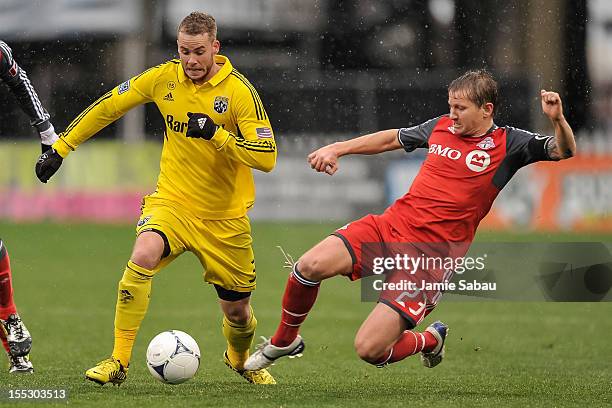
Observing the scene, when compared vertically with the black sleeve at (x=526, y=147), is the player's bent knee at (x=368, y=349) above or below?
below

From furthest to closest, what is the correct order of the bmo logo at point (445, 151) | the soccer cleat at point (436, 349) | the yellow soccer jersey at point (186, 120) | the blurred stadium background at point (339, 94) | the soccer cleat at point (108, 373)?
the blurred stadium background at point (339, 94) < the soccer cleat at point (436, 349) < the yellow soccer jersey at point (186, 120) < the bmo logo at point (445, 151) < the soccer cleat at point (108, 373)

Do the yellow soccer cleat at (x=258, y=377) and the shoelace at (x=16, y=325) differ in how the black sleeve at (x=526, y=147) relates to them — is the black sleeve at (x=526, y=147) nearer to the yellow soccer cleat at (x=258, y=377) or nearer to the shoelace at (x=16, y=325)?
the yellow soccer cleat at (x=258, y=377)

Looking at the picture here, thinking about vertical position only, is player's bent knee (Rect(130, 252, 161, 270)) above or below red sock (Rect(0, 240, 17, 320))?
above

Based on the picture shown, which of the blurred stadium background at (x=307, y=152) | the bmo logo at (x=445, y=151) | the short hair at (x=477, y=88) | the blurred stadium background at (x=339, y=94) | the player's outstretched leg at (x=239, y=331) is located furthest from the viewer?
the blurred stadium background at (x=339, y=94)

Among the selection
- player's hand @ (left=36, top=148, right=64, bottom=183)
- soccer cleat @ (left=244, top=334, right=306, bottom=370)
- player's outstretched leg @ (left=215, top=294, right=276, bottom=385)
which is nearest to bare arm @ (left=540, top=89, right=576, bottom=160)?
soccer cleat @ (left=244, top=334, right=306, bottom=370)

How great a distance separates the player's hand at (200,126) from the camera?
685 cm

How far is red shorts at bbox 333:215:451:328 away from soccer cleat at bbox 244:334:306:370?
0.58 metres

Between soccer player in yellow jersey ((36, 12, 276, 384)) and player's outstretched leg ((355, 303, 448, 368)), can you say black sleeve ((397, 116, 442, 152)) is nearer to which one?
soccer player in yellow jersey ((36, 12, 276, 384))

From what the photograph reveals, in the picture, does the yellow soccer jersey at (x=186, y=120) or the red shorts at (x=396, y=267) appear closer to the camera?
the red shorts at (x=396, y=267)

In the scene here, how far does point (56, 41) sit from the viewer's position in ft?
64.4

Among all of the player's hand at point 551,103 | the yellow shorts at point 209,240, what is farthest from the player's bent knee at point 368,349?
the player's hand at point 551,103

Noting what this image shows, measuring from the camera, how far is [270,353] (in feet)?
23.5

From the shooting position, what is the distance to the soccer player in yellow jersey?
7.14 meters

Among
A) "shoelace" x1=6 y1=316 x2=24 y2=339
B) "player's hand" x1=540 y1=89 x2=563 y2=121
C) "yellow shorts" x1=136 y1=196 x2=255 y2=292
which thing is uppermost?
"player's hand" x1=540 y1=89 x2=563 y2=121
